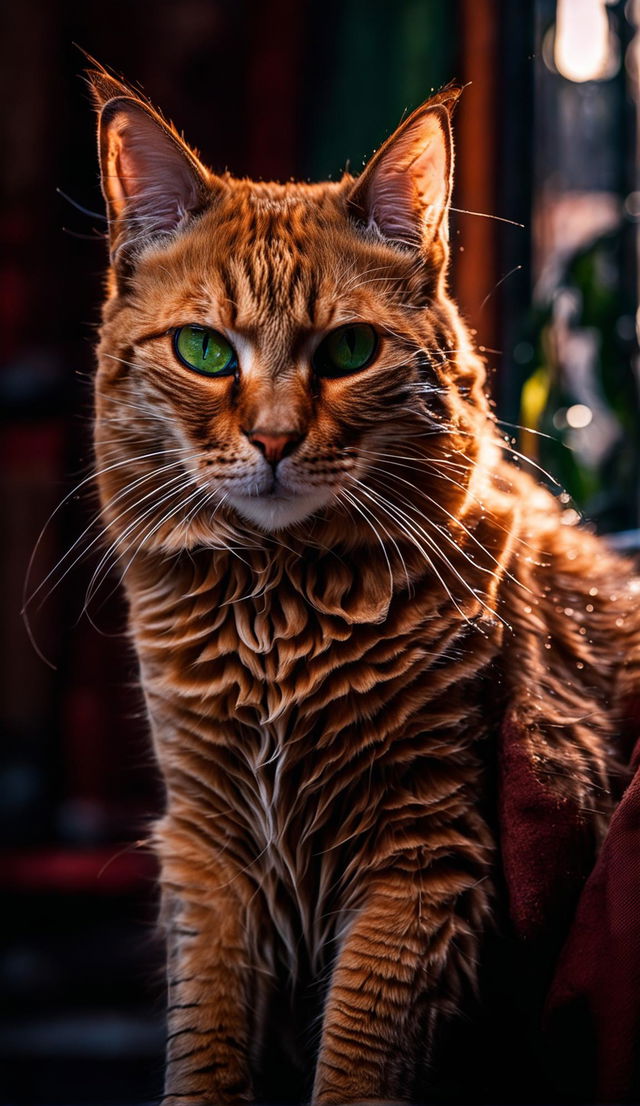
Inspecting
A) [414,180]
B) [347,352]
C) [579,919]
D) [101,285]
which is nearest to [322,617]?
[347,352]

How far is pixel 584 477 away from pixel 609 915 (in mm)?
1159

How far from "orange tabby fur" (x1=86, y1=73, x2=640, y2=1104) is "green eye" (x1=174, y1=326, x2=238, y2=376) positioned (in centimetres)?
1

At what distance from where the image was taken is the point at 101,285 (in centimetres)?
217

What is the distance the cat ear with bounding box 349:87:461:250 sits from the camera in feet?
3.46

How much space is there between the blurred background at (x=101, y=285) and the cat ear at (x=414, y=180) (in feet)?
2.44

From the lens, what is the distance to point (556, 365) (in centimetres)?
198

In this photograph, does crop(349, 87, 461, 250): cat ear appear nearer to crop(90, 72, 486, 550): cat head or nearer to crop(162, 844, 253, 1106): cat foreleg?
crop(90, 72, 486, 550): cat head

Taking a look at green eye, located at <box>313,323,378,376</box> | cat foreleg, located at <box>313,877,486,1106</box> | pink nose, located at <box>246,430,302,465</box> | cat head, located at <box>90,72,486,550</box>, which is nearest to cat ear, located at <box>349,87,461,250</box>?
cat head, located at <box>90,72,486,550</box>

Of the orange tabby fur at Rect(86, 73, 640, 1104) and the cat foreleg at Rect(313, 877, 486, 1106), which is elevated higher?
the orange tabby fur at Rect(86, 73, 640, 1104)

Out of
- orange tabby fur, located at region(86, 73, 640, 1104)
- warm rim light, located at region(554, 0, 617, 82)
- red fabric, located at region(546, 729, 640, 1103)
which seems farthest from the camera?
warm rim light, located at region(554, 0, 617, 82)

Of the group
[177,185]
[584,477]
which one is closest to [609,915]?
[177,185]

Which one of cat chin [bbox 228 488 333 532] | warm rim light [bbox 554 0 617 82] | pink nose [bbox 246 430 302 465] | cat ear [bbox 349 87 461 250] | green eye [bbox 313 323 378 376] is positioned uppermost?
warm rim light [bbox 554 0 617 82]

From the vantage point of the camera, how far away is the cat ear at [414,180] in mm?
1054

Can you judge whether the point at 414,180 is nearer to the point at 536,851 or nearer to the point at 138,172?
the point at 138,172
